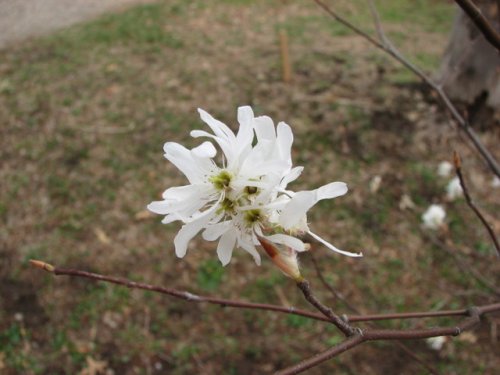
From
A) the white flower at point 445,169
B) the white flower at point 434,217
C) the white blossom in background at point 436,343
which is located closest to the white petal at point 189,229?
the white blossom in background at point 436,343

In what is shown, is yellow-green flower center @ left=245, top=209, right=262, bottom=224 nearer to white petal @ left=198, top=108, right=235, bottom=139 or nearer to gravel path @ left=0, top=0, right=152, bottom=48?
white petal @ left=198, top=108, right=235, bottom=139

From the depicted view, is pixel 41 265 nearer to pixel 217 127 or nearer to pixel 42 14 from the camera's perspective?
pixel 217 127

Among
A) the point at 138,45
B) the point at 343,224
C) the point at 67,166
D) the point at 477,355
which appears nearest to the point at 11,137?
the point at 67,166

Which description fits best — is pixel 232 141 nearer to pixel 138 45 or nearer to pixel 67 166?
pixel 67 166

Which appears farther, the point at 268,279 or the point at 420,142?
the point at 420,142

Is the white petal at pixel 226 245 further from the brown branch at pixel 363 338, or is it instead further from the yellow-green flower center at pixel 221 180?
the brown branch at pixel 363 338

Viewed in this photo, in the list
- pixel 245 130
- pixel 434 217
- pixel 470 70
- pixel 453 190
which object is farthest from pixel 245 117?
pixel 470 70

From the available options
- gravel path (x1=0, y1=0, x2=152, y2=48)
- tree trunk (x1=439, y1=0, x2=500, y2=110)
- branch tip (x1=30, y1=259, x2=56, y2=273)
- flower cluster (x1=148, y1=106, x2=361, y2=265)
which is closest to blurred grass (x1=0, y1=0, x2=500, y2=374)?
tree trunk (x1=439, y1=0, x2=500, y2=110)
